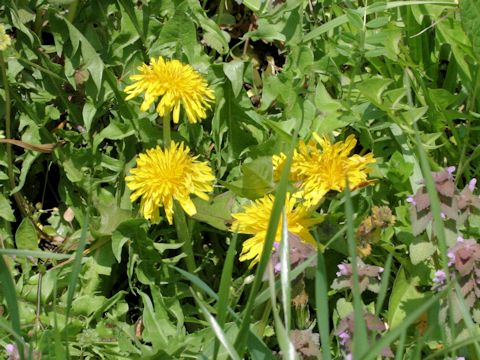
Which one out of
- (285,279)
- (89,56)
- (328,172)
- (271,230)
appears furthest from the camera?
(89,56)

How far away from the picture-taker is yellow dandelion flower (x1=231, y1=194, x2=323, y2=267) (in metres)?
1.76

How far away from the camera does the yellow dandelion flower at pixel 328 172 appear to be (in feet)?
5.71

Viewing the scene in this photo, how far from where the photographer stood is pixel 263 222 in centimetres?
176

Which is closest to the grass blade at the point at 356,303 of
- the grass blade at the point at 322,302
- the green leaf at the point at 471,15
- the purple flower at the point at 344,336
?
the grass blade at the point at 322,302

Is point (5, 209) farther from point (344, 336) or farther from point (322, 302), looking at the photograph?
point (322, 302)

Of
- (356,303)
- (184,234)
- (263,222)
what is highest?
(356,303)

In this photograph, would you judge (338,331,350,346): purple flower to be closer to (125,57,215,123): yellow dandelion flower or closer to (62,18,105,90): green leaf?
(125,57,215,123): yellow dandelion flower

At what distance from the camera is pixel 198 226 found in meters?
2.10

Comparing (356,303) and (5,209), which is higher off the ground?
(356,303)

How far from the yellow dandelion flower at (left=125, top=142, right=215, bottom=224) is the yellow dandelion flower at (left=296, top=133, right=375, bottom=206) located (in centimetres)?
21

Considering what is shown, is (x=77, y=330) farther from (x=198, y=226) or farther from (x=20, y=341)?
(x=20, y=341)

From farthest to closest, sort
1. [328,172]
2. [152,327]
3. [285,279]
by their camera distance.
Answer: [152,327] < [328,172] < [285,279]

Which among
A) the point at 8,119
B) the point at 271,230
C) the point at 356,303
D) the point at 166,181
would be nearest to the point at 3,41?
the point at 8,119

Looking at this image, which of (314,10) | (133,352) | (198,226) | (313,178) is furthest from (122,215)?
(314,10)
